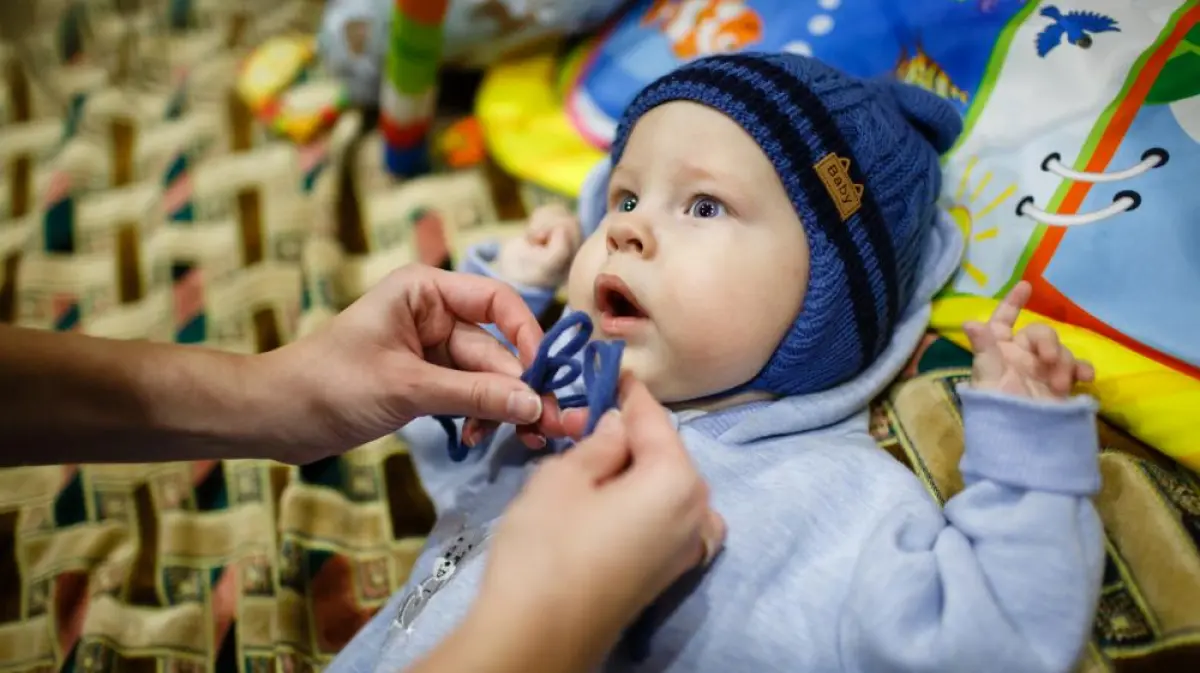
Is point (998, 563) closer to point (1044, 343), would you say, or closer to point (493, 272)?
point (1044, 343)

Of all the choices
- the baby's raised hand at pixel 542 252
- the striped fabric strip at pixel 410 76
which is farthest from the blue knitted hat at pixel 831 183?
the striped fabric strip at pixel 410 76

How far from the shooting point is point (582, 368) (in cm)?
82

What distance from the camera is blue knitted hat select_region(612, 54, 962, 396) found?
92cm

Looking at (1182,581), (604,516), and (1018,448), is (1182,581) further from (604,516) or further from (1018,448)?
(604,516)

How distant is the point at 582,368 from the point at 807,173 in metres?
0.33

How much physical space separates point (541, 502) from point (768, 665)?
351 millimetres

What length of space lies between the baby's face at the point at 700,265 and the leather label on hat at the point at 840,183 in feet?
0.15

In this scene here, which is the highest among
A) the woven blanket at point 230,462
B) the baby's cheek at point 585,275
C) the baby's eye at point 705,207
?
the baby's eye at point 705,207

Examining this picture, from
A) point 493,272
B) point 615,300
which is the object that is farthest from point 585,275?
point 493,272

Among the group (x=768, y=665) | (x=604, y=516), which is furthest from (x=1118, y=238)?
(x=604, y=516)

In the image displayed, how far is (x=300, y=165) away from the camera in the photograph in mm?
1557

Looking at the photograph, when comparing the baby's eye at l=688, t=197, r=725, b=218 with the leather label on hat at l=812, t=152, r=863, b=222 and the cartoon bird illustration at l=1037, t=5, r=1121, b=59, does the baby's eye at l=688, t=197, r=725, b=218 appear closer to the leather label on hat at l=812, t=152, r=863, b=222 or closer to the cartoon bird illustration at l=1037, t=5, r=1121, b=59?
the leather label on hat at l=812, t=152, r=863, b=222

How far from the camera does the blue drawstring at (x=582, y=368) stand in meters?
0.73

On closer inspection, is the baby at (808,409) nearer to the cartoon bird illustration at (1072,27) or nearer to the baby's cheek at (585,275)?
the baby's cheek at (585,275)
